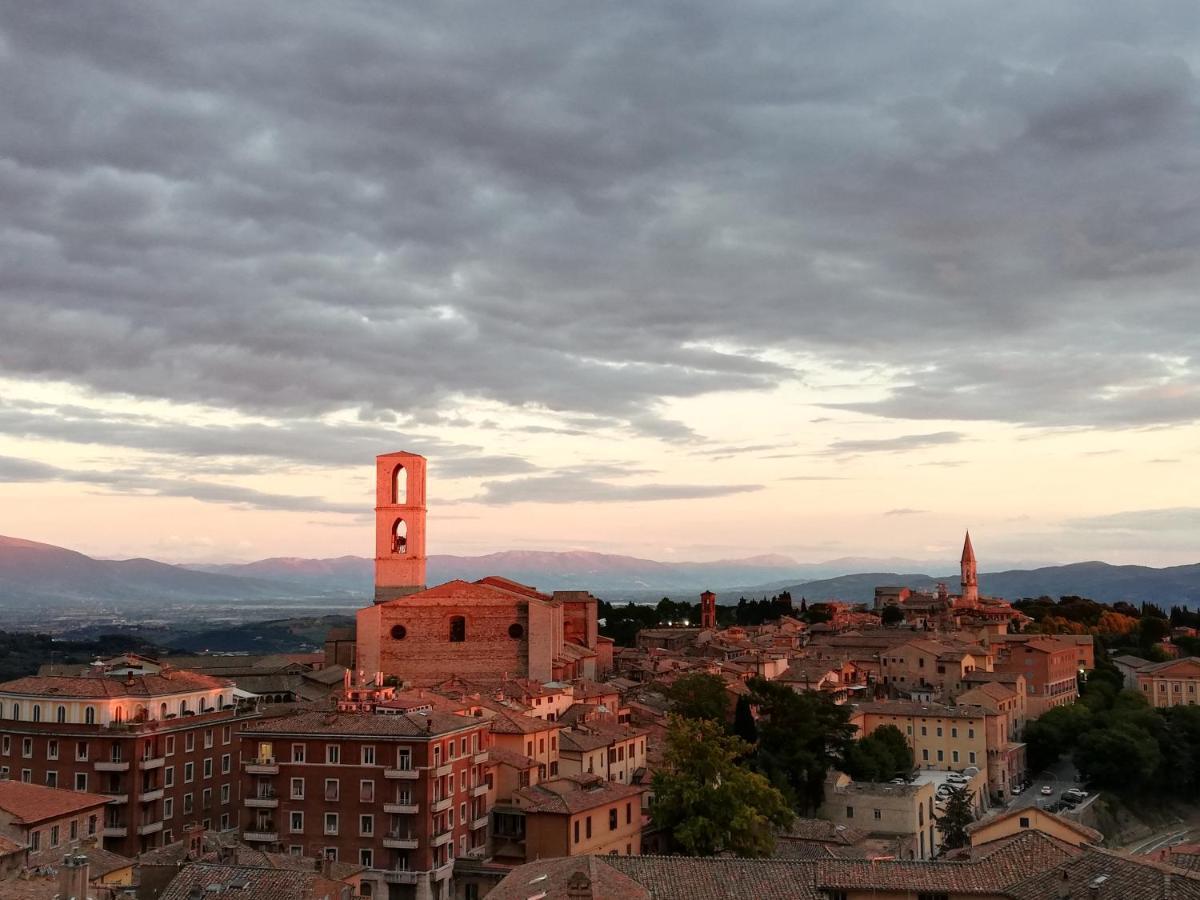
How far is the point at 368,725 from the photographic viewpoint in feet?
144

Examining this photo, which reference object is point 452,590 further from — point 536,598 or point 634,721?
point 634,721

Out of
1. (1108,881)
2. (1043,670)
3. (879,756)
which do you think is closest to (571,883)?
(1108,881)

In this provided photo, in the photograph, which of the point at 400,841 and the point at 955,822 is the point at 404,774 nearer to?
the point at 400,841

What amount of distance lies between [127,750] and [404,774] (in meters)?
10.2

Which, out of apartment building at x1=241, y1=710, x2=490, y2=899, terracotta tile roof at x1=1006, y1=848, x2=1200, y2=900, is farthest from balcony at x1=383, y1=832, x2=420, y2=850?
terracotta tile roof at x1=1006, y1=848, x2=1200, y2=900

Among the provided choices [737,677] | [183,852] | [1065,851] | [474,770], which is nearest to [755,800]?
[474,770]

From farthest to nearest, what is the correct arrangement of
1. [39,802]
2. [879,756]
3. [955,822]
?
1. [879,756]
2. [955,822]
3. [39,802]

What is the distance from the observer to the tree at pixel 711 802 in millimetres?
41938

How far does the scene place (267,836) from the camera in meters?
42.8

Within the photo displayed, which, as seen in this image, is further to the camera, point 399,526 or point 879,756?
point 399,526

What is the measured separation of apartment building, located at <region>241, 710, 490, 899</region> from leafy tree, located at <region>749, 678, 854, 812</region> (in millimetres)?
15923

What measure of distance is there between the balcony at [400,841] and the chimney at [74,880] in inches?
672

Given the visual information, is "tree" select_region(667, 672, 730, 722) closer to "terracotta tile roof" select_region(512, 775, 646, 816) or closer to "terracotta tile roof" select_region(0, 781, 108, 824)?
"terracotta tile roof" select_region(512, 775, 646, 816)

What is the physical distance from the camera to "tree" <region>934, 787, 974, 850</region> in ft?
166
